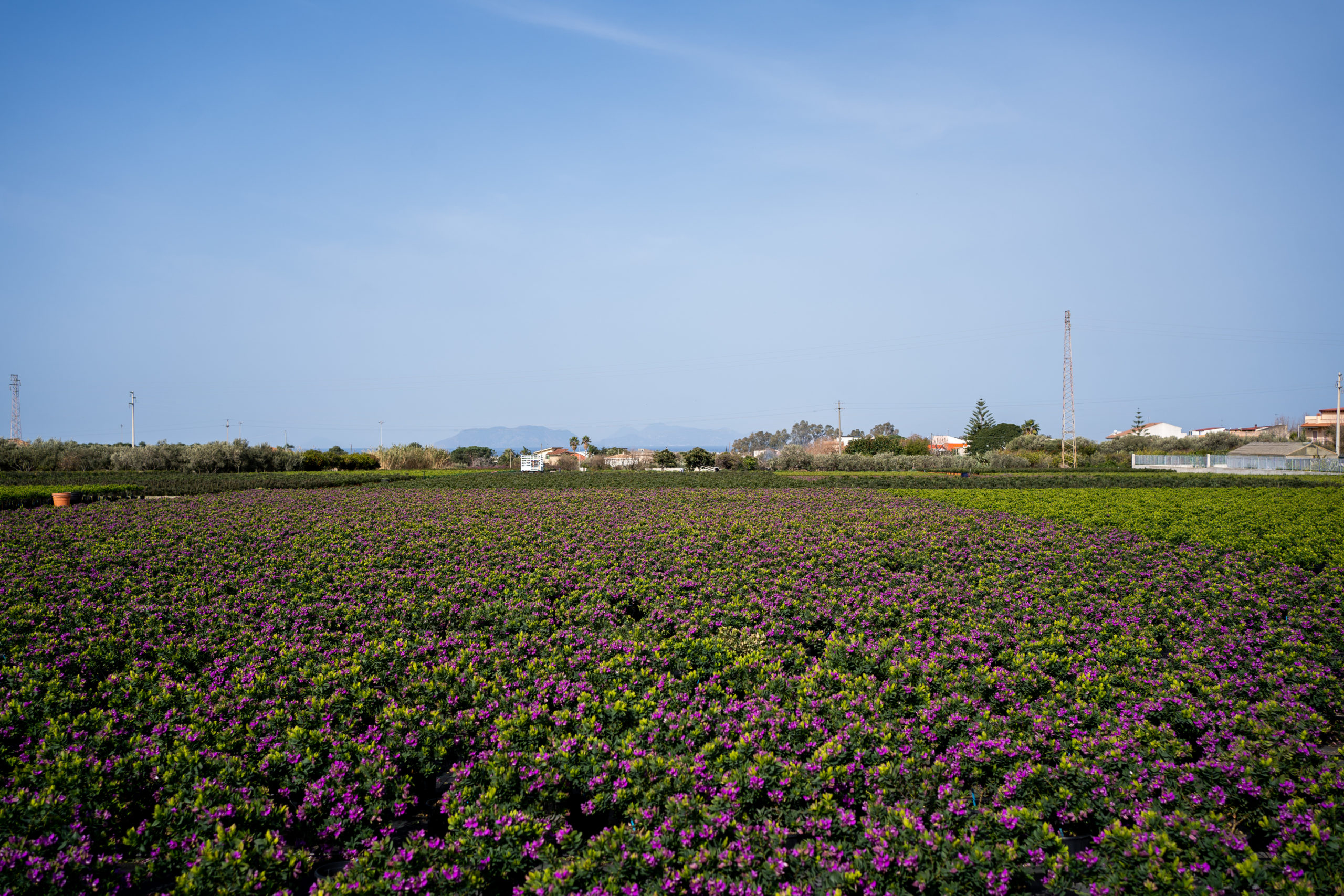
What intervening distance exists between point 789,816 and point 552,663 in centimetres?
248

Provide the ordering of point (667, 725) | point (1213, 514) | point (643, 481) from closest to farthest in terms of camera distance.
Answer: point (667, 725), point (1213, 514), point (643, 481)

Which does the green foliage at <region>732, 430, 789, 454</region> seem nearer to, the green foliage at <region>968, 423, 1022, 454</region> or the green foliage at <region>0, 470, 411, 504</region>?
the green foliage at <region>968, 423, 1022, 454</region>

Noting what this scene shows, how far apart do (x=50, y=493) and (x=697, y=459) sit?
40173 millimetres

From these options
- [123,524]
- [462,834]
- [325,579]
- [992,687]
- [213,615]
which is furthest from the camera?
[123,524]

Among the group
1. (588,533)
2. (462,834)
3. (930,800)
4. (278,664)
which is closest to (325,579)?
(278,664)

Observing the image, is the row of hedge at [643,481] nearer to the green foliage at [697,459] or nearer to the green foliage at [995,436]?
the green foliage at [697,459]

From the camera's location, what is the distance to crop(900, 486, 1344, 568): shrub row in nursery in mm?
10602

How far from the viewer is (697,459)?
178ft

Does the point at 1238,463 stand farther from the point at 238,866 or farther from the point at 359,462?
the point at 359,462

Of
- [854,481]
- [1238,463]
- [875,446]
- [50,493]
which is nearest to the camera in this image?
[50,493]

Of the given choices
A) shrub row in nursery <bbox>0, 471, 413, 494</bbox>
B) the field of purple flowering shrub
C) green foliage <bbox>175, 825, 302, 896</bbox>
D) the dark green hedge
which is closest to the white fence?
the dark green hedge

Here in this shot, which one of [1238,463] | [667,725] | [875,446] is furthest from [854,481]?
[875,446]

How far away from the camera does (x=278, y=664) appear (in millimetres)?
5691

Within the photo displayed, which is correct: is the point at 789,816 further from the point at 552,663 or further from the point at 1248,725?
the point at 1248,725
